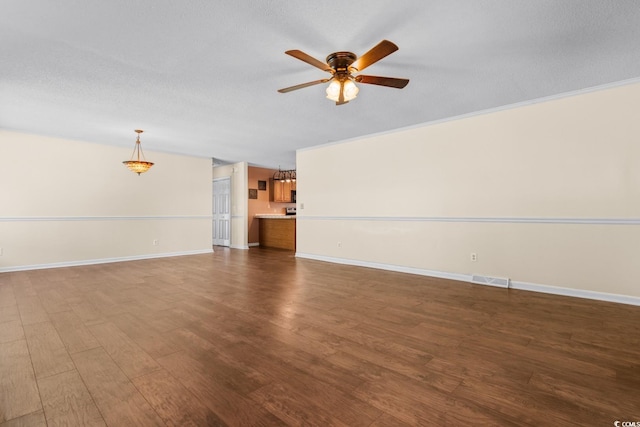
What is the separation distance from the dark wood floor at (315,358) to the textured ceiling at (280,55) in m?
2.48

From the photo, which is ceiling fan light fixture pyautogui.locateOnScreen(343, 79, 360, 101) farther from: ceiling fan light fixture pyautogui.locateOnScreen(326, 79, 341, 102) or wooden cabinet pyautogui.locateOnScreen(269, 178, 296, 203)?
wooden cabinet pyautogui.locateOnScreen(269, 178, 296, 203)

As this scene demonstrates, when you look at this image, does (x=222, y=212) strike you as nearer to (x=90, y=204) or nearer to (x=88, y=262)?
(x=90, y=204)

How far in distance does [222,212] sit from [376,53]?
7956 millimetres

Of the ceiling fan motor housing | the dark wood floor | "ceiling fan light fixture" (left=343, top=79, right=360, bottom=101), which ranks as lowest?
the dark wood floor

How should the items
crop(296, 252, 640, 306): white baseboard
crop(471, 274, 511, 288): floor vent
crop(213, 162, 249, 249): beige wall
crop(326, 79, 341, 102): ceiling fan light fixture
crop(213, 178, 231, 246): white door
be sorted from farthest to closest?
crop(213, 178, 231, 246): white door, crop(213, 162, 249, 249): beige wall, crop(471, 274, 511, 288): floor vent, crop(296, 252, 640, 306): white baseboard, crop(326, 79, 341, 102): ceiling fan light fixture

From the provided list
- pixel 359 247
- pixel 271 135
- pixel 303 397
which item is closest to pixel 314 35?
pixel 303 397

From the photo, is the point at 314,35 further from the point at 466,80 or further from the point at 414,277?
the point at 414,277

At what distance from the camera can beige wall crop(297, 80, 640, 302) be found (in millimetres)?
3402

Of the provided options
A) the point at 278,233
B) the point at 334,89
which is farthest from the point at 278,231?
the point at 334,89

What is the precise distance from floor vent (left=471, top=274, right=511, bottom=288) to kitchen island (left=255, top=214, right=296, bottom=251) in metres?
4.84

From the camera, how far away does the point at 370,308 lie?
10.5 feet

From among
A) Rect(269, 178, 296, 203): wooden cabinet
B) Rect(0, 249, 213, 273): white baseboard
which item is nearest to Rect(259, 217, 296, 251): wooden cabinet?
Rect(269, 178, 296, 203): wooden cabinet

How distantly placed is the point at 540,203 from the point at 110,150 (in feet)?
25.9

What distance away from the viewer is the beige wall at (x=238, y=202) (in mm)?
8539
